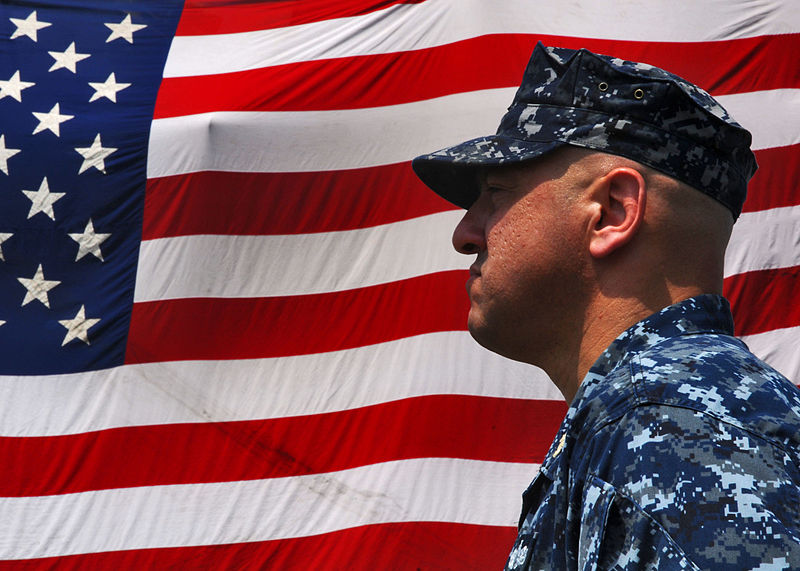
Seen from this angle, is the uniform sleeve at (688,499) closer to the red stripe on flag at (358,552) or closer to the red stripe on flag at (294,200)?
the red stripe on flag at (358,552)

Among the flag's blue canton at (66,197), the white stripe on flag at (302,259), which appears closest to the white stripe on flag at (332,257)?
the white stripe on flag at (302,259)

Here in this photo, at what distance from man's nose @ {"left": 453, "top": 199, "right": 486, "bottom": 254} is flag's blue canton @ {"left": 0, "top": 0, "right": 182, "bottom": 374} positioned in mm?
2308

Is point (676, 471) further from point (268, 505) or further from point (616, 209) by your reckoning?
point (268, 505)

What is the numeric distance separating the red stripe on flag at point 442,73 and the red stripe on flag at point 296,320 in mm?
781

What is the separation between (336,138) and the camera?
350cm

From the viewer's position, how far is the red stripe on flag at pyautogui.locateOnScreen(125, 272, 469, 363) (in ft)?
10.9

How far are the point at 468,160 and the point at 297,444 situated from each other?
224 cm

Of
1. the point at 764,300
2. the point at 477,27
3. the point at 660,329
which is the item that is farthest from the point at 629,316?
the point at 477,27

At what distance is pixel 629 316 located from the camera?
3.64 feet

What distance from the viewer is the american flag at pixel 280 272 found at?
10.5 feet

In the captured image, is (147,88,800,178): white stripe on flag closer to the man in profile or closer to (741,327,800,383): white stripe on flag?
(741,327,800,383): white stripe on flag

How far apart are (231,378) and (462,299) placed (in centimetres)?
94

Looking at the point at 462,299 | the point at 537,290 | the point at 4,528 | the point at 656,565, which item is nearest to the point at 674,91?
the point at 537,290

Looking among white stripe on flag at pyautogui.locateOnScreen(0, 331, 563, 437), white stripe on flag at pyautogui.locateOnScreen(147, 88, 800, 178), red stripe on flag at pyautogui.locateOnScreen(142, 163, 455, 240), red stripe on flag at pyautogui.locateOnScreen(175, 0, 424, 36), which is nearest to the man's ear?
white stripe on flag at pyautogui.locateOnScreen(0, 331, 563, 437)
